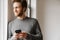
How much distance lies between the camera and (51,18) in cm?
137

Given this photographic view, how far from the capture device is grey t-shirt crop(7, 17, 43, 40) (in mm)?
972

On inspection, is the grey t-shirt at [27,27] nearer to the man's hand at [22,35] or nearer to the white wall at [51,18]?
the man's hand at [22,35]

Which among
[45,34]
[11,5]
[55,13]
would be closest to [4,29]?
[11,5]

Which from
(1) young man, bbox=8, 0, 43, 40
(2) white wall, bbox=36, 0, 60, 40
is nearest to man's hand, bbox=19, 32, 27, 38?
(1) young man, bbox=8, 0, 43, 40

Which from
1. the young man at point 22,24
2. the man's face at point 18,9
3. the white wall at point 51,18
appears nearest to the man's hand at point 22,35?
the young man at point 22,24

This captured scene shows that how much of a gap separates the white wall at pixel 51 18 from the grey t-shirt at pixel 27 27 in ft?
1.11

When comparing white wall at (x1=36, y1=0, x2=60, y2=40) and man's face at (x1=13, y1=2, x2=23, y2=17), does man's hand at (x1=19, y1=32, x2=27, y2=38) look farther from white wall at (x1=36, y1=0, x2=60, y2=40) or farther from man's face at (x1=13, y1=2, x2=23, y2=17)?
white wall at (x1=36, y1=0, x2=60, y2=40)

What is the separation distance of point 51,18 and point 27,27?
1.53 ft

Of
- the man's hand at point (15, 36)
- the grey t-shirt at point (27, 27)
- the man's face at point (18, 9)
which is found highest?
the man's face at point (18, 9)

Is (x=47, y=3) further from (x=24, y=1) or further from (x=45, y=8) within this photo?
(x=24, y=1)

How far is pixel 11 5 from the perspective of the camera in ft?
3.41

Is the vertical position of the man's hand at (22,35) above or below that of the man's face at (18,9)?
below

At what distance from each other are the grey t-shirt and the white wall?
34cm

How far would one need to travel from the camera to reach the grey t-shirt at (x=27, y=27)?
972 mm
